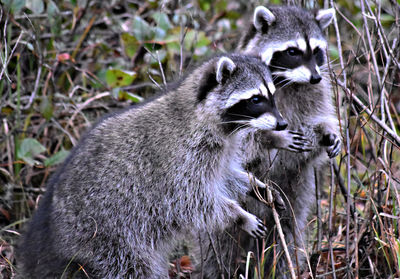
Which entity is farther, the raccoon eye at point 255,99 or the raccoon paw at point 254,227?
the raccoon paw at point 254,227

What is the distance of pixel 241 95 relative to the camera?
4.01 metres

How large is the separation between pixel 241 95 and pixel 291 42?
2.45ft

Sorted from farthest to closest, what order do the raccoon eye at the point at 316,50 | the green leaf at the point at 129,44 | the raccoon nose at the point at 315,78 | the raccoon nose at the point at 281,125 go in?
the green leaf at the point at 129,44 → the raccoon eye at the point at 316,50 → the raccoon nose at the point at 315,78 → the raccoon nose at the point at 281,125

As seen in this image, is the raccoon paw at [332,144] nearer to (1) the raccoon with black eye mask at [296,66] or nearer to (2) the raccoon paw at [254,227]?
(1) the raccoon with black eye mask at [296,66]

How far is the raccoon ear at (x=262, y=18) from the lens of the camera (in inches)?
181

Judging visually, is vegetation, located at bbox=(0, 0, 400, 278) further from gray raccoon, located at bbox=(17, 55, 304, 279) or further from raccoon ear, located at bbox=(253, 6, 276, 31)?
gray raccoon, located at bbox=(17, 55, 304, 279)

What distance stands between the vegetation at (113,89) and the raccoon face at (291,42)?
194 millimetres

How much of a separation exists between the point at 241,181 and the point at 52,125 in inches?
87.5

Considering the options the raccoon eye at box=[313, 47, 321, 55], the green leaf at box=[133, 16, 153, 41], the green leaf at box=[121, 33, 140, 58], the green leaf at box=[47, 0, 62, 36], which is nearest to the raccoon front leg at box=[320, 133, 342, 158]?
the raccoon eye at box=[313, 47, 321, 55]

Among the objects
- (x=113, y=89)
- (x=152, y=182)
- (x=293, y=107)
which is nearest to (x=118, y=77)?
(x=113, y=89)

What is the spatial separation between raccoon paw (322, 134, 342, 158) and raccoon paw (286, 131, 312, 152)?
21cm

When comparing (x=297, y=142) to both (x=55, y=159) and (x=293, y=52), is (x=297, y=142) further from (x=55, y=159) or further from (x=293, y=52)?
(x=55, y=159)

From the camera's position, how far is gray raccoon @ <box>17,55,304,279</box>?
13.0 ft

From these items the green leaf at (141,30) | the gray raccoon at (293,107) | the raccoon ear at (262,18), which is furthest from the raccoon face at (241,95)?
the green leaf at (141,30)
